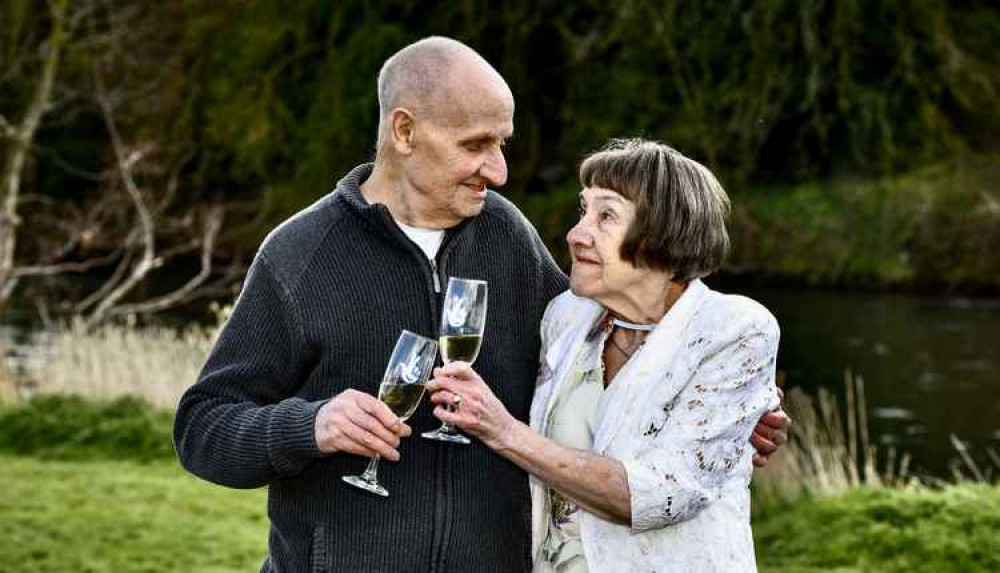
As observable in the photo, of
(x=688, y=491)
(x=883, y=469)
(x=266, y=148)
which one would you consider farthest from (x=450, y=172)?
(x=266, y=148)

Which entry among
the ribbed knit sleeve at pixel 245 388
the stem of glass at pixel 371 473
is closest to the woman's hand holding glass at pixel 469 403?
the stem of glass at pixel 371 473

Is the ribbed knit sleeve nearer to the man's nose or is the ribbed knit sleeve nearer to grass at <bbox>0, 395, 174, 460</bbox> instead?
the man's nose

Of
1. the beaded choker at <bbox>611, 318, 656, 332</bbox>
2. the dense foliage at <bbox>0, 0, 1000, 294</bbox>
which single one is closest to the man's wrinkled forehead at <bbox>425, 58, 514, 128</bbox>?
the beaded choker at <bbox>611, 318, 656, 332</bbox>

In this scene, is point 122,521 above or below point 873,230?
below

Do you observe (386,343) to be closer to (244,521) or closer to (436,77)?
(436,77)

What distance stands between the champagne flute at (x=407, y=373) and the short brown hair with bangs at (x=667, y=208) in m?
0.52

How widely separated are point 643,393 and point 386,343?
22.4 inches

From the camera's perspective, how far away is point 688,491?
2898mm

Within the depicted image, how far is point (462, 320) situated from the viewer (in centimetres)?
294

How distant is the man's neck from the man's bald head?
0.33ft

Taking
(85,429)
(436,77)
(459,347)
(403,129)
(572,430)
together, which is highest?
(436,77)

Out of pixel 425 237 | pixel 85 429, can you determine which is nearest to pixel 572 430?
pixel 425 237

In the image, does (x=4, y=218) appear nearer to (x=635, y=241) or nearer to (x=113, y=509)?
(x=113, y=509)

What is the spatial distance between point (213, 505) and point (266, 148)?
11615mm
